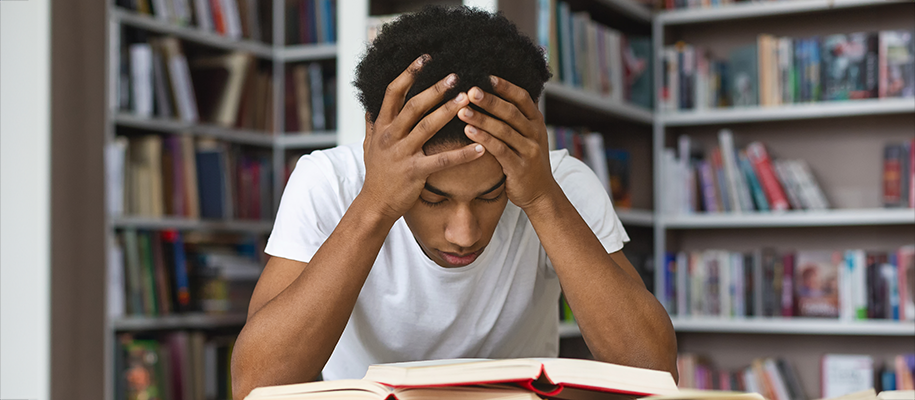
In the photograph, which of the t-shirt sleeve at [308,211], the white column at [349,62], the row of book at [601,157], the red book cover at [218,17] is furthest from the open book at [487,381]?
the red book cover at [218,17]

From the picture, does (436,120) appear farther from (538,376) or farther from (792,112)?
(792,112)

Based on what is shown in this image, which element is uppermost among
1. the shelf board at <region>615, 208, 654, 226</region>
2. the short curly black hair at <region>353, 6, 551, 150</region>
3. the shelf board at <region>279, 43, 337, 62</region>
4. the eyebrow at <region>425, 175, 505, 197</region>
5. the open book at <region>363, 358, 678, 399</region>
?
the shelf board at <region>279, 43, 337, 62</region>

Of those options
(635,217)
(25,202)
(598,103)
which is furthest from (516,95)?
(635,217)

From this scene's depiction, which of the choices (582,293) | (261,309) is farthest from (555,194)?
(261,309)

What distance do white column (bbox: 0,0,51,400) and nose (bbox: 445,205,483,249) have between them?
73 cm

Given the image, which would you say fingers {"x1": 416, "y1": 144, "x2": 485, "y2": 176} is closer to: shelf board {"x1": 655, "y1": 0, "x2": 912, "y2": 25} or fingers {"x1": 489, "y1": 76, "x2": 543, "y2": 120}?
fingers {"x1": 489, "y1": 76, "x2": 543, "y2": 120}

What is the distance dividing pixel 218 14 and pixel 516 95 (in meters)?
2.21

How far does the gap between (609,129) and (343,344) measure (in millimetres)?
2046

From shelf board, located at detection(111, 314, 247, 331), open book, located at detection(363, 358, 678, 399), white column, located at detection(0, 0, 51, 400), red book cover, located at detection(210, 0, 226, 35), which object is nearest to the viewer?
open book, located at detection(363, 358, 678, 399)

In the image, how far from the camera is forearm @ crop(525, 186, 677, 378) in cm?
100

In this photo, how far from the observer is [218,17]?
9.46 ft

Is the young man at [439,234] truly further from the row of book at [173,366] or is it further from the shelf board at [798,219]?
the shelf board at [798,219]

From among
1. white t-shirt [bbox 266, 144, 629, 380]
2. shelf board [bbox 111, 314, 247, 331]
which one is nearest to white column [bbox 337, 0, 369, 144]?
white t-shirt [bbox 266, 144, 629, 380]

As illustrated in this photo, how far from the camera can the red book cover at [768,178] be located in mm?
2807
